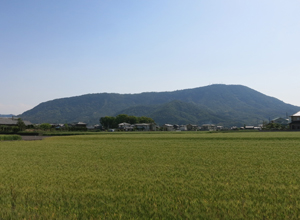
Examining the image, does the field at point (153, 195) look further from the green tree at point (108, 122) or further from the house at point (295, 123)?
the green tree at point (108, 122)

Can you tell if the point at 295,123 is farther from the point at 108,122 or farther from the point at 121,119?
the point at 108,122

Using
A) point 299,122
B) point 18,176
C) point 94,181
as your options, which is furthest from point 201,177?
point 299,122

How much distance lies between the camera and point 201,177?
459 inches

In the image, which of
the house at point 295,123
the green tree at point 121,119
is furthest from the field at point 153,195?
the green tree at point 121,119

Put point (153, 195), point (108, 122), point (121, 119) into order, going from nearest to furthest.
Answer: point (153, 195) < point (108, 122) < point (121, 119)

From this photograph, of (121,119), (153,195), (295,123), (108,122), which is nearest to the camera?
(153,195)

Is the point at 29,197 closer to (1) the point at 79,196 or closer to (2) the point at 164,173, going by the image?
(1) the point at 79,196

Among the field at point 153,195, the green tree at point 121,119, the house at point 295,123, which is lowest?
the field at point 153,195

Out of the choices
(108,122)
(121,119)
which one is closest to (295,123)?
(121,119)

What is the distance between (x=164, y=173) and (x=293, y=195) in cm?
604

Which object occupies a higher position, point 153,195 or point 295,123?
point 295,123

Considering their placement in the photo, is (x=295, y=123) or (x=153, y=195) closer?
(x=153, y=195)

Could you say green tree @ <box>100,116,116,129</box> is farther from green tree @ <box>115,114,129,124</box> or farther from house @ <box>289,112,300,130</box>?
house @ <box>289,112,300,130</box>

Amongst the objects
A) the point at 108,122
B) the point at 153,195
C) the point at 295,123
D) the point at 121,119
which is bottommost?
the point at 153,195
